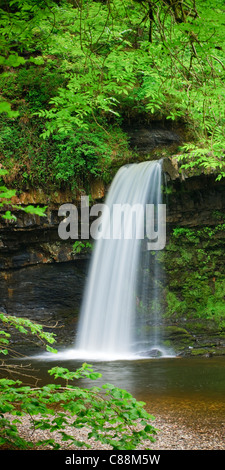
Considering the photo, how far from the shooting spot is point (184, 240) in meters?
10.6

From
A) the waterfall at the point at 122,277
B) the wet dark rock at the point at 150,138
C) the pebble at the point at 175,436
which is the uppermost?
the wet dark rock at the point at 150,138

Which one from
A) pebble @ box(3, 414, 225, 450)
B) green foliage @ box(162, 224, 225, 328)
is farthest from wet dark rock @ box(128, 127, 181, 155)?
pebble @ box(3, 414, 225, 450)

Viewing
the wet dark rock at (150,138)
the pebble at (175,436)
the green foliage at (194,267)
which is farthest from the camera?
the wet dark rock at (150,138)

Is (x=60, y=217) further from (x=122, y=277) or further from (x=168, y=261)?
(x=168, y=261)

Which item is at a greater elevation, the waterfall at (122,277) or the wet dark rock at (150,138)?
the wet dark rock at (150,138)

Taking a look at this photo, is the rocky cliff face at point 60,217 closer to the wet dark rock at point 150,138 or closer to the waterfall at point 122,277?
the waterfall at point 122,277

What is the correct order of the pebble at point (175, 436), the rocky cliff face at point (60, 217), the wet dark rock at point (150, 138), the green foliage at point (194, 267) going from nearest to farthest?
the pebble at point (175, 436) < the rocky cliff face at point (60, 217) < the green foliage at point (194, 267) < the wet dark rock at point (150, 138)

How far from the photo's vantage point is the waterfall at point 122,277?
973 cm

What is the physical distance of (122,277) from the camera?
32.6ft

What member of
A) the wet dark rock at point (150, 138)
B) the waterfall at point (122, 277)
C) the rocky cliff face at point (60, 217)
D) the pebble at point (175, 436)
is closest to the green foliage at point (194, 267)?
the rocky cliff face at point (60, 217)

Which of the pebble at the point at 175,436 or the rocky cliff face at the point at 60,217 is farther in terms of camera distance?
the rocky cliff face at the point at 60,217

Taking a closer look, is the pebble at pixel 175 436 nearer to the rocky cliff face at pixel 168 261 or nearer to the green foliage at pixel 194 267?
the rocky cliff face at pixel 168 261
